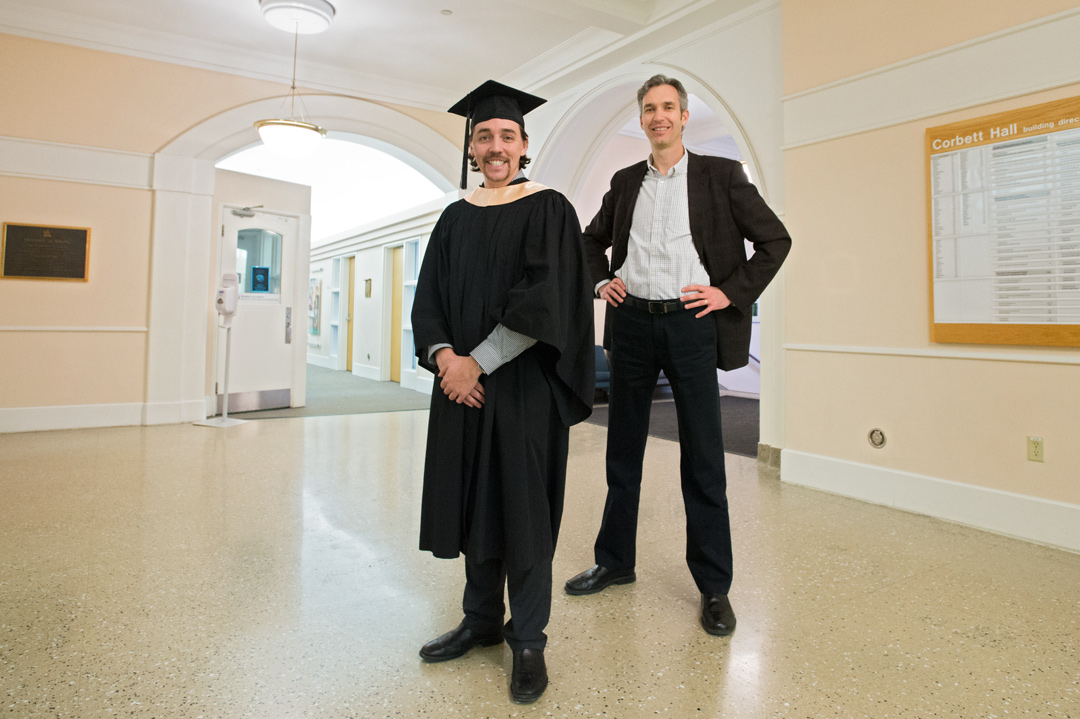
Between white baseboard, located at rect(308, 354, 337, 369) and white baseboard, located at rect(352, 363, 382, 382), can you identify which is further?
white baseboard, located at rect(308, 354, 337, 369)

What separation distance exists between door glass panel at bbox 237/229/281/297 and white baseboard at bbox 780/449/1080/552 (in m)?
5.52

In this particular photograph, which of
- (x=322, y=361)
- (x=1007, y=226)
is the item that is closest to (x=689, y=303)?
(x=1007, y=226)

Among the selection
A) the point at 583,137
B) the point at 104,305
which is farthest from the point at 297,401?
the point at 583,137

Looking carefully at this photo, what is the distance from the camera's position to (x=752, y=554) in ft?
8.23

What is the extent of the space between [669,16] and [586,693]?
4631 mm

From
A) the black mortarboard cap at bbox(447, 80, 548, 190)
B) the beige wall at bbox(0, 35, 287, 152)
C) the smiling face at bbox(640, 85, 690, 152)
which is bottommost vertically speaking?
the black mortarboard cap at bbox(447, 80, 548, 190)

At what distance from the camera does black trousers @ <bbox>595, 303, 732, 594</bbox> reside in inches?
76.6

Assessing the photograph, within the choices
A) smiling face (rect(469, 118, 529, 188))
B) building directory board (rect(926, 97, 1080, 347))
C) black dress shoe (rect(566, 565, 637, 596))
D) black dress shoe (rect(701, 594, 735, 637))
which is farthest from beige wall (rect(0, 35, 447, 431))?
building directory board (rect(926, 97, 1080, 347))

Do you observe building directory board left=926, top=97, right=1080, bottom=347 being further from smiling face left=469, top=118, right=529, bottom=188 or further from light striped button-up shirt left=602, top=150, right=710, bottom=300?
smiling face left=469, top=118, right=529, bottom=188

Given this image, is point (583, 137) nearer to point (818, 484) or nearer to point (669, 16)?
point (669, 16)

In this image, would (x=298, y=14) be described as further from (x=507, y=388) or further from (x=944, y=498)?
(x=944, y=498)

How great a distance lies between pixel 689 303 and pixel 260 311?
5870 mm

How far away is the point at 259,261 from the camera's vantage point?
662 centimetres

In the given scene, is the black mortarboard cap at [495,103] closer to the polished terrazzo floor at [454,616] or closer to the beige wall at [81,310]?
the polished terrazzo floor at [454,616]
